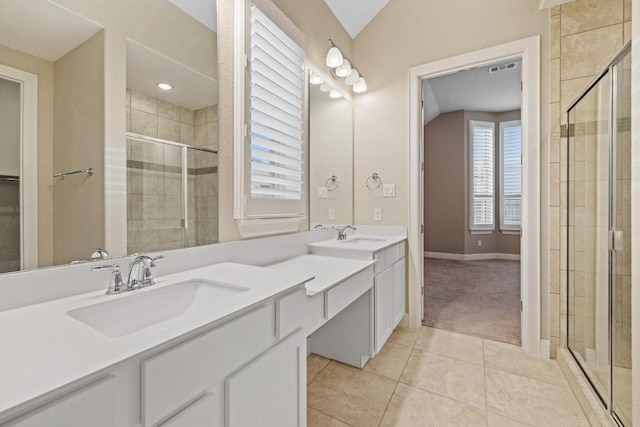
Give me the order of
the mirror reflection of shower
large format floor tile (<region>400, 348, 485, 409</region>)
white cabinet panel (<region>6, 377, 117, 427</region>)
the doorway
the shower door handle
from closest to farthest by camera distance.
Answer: white cabinet panel (<region>6, 377, 117, 427</region>), the mirror reflection of shower, the shower door handle, large format floor tile (<region>400, 348, 485, 409</region>), the doorway

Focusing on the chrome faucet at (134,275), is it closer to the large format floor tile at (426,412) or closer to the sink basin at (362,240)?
the large format floor tile at (426,412)

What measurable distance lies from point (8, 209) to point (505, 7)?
3041mm

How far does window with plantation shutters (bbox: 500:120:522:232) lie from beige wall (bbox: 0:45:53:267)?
6184 millimetres

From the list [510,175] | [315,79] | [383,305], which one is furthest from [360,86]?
[510,175]

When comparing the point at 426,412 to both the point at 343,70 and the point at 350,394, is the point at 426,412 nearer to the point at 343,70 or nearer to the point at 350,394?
the point at 350,394

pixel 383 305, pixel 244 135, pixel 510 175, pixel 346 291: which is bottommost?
pixel 383 305

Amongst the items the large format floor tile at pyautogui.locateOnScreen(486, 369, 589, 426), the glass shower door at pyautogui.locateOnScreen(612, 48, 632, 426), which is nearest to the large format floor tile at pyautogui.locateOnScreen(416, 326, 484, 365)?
the large format floor tile at pyautogui.locateOnScreen(486, 369, 589, 426)

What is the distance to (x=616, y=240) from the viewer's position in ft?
4.77

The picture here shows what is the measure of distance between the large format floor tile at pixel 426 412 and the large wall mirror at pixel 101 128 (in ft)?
4.28

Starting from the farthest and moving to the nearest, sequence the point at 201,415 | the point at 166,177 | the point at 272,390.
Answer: the point at 166,177
the point at 272,390
the point at 201,415

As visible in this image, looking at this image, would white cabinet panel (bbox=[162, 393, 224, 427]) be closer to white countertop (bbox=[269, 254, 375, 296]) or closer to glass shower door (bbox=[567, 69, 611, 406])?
white countertop (bbox=[269, 254, 375, 296])

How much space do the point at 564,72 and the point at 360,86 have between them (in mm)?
1489

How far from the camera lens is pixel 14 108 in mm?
823

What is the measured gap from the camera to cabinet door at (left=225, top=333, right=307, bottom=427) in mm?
839
